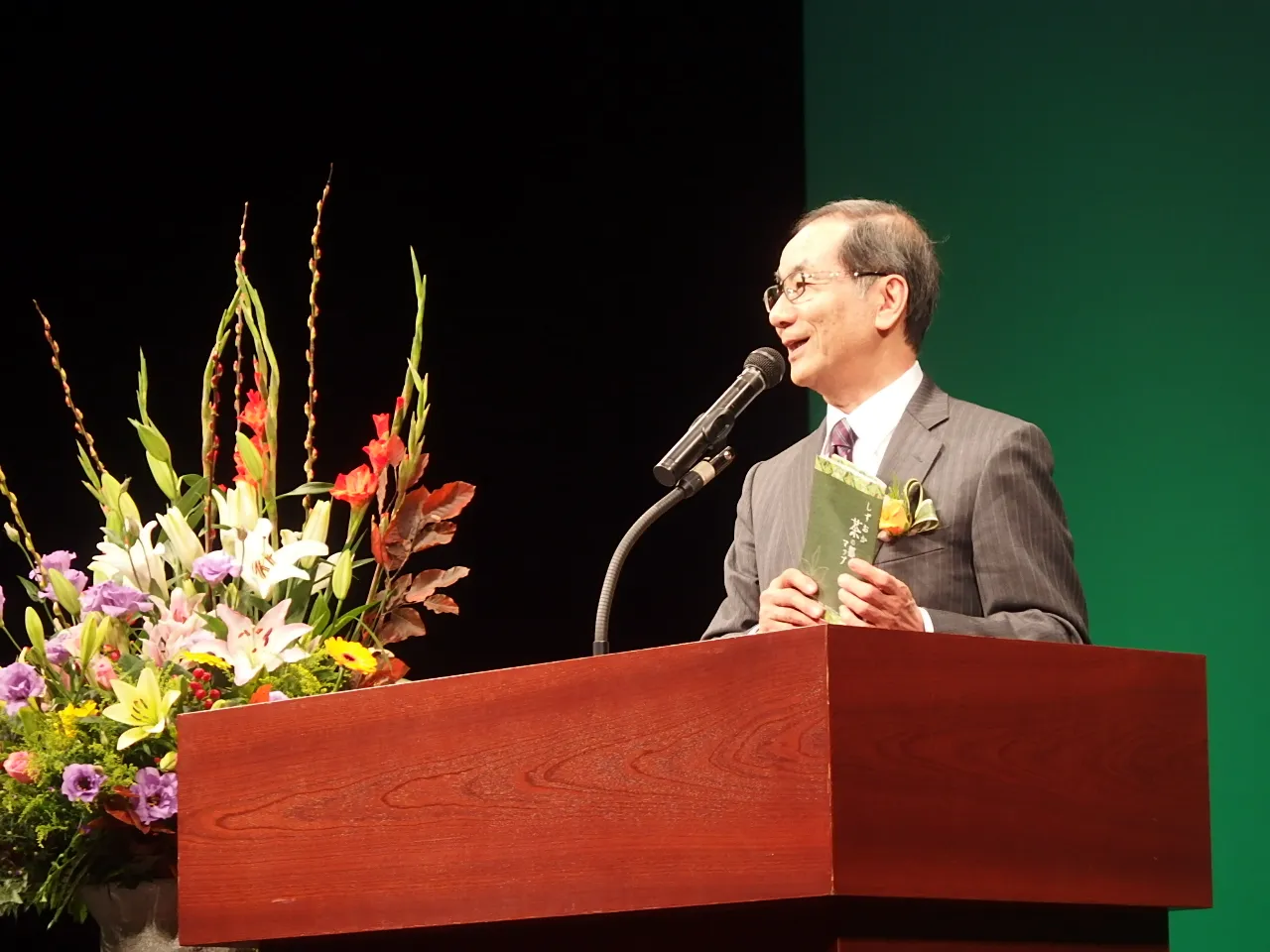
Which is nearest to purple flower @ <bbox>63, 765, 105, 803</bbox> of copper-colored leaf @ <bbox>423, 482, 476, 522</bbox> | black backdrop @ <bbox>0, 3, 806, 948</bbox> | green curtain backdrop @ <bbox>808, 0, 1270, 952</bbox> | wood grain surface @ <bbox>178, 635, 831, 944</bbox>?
wood grain surface @ <bbox>178, 635, 831, 944</bbox>

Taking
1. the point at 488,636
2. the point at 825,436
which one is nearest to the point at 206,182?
the point at 488,636

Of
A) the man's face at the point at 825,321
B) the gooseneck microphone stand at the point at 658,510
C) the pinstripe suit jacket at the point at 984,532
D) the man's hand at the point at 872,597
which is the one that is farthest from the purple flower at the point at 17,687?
the man's face at the point at 825,321

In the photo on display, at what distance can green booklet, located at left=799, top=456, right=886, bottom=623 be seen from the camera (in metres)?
1.66

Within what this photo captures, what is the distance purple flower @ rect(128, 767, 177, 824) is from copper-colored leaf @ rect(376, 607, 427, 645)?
33 cm

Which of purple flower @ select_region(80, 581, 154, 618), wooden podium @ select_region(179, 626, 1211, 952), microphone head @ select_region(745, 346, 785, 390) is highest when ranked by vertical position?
microphone head @ select_region(745, 346, 785, 390)

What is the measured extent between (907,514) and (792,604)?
507 millimetres

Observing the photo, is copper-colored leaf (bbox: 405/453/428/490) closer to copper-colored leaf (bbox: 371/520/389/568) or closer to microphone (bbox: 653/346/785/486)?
copper-colored leaf (bbox: 371/520/389/568)

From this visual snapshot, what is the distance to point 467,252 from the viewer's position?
408 cm

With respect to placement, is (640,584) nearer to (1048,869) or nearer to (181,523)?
(181,523)

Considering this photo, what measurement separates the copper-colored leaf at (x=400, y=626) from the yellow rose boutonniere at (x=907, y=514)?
574 mm

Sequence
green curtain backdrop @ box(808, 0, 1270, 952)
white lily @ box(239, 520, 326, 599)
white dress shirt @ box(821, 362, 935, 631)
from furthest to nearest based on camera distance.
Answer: green curtain backdrop @ box(808, 0, 1270, 952) < white dress shirt @ box(821, 362, 935, 631) < white lily @ box(239, 520, 326, 599)

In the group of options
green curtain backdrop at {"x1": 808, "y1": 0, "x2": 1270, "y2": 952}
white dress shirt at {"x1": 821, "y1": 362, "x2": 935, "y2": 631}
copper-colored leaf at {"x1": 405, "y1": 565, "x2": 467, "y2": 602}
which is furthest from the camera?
green curtain backdrop at {"x1": 808, "y1": 0, "x2": 1270, "y2": 952}

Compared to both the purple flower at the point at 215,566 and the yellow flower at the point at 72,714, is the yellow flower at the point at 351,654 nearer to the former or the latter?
the purple flower at the point at 215,566

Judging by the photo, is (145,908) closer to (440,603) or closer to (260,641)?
(260,641)
